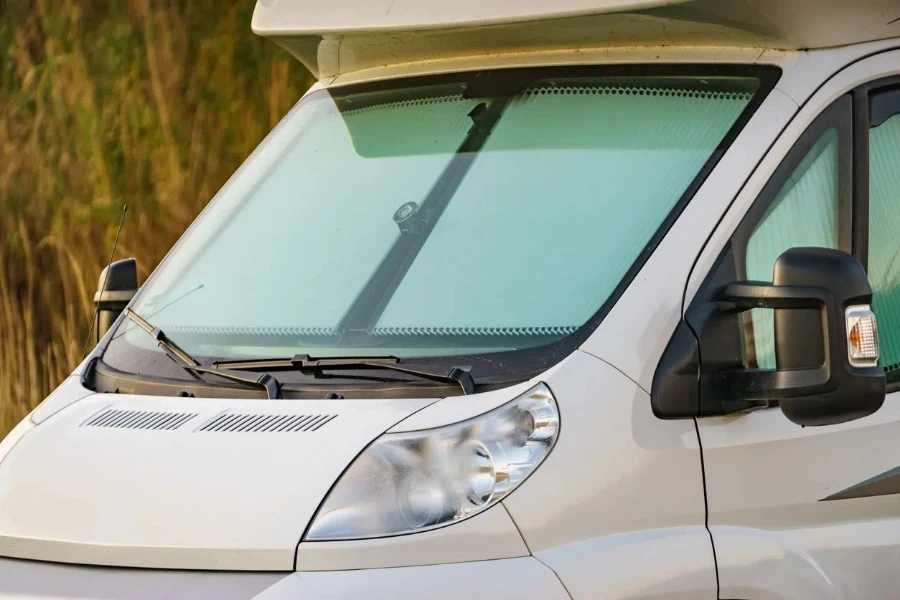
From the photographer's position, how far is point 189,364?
143 inches

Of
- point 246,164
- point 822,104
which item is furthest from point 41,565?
point 822,104

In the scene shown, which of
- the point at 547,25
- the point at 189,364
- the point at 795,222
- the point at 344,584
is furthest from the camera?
the point at 547,25

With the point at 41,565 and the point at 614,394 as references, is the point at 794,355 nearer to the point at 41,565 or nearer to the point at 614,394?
the point at 614,394

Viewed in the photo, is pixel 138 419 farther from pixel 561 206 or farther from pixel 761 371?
pixel 761 371

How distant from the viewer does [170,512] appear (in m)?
3.10

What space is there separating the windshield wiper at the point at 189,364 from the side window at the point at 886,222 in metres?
1.41

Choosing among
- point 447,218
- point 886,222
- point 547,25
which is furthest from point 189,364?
point 886,222

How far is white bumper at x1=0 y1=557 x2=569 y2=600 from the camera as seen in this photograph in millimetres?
2891

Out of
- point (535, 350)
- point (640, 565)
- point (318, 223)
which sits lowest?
point (640, 565)

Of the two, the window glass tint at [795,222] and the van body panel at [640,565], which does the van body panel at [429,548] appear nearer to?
the van body panel at [640,565]

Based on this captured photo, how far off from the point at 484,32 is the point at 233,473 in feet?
4.54

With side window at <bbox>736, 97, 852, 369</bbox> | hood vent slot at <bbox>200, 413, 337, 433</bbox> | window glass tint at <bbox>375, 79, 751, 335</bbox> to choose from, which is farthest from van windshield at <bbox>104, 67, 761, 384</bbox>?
hood vent slot at <bbox>200, 413, 337, 433</bbox>

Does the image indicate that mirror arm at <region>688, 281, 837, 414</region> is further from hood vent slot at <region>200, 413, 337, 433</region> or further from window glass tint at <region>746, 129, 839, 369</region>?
hood vent slot at <region>200, 413, 337, 433</region>

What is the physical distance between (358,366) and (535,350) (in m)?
0.39
